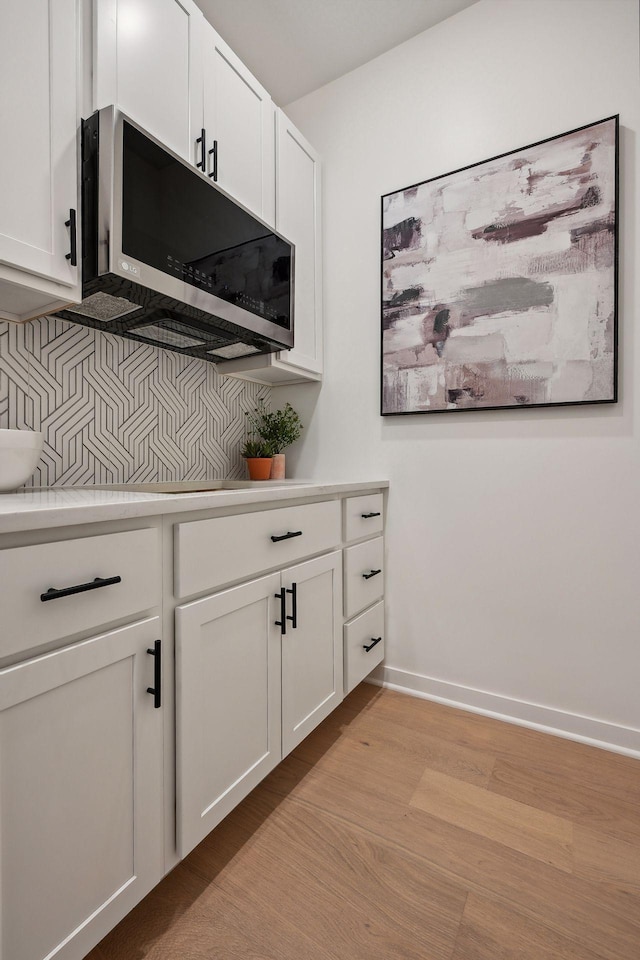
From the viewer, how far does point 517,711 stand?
5.85ft

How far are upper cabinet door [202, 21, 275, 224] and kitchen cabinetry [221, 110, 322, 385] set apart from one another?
90 millimetres

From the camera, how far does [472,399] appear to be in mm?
1829

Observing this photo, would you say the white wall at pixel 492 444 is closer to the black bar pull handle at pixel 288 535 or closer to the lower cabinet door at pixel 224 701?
the black bar pull handle at pixel 288 535

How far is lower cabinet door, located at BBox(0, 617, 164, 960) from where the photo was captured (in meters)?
0.71

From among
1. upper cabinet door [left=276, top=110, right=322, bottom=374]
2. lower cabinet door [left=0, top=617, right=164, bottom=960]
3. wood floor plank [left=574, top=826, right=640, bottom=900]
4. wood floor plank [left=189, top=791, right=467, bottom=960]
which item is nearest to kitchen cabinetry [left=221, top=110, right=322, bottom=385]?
upper cabinet door [left=276, top=110, right=322, bottom=374]

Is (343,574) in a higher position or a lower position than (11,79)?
lower

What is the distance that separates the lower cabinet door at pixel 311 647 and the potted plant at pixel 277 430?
0.66 metres

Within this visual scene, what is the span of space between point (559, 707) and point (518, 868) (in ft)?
2.31

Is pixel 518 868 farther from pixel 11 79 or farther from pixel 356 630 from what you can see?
pixel 11 79

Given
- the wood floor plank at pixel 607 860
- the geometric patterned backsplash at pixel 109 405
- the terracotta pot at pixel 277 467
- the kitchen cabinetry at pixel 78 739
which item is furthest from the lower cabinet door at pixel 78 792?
the terracotta pot at pixel 277 467

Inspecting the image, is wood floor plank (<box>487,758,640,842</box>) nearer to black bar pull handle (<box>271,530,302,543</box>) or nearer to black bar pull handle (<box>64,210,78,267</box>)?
black bar pull handle (<box>271,530,302,543</box>)

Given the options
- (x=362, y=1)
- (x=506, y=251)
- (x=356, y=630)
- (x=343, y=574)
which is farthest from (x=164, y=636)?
(x=362, y=1)

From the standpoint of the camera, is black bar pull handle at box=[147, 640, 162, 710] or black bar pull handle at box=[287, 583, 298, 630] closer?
black bar pull handle at box=[147, 640, 162, 710]

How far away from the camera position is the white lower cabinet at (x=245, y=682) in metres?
1.01
